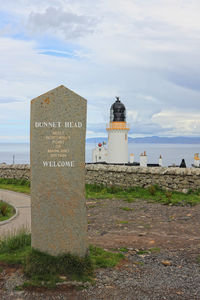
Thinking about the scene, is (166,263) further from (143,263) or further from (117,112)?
(117,112)

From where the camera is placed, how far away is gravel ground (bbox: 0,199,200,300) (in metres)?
4.64

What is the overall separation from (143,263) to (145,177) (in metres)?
8.81

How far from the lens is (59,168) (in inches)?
209

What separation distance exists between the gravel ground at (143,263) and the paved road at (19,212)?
6.62 ft

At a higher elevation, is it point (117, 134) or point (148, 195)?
point (117, 134)

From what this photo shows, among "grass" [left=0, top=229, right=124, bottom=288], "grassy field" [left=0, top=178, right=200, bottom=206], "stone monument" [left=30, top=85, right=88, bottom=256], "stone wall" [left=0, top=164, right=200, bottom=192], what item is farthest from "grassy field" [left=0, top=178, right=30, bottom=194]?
"stone monument" [left=30, top=85, right=88, bottom=256]

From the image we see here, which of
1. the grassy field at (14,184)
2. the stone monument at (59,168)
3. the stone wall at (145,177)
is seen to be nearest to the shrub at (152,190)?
the stone wall at (145,177)

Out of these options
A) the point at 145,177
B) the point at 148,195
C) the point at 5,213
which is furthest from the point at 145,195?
the point at 5,213

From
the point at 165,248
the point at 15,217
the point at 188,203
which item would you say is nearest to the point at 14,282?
the point at 165,248

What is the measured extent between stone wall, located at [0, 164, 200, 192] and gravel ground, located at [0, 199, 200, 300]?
10.3ft

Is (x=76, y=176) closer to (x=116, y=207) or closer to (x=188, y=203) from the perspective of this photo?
(x=116, y=207)

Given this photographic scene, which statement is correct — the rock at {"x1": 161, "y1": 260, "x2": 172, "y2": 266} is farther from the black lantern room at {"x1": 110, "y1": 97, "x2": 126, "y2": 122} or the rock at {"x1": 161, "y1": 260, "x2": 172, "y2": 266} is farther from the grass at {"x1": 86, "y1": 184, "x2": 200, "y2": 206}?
the black lantern room at {"x1": 110, "y1": 97, "x2": 126, "y2": 122}

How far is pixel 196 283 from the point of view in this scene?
5.02 metres

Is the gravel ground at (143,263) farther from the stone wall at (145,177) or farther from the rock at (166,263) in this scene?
the stone wall at (145,177)
